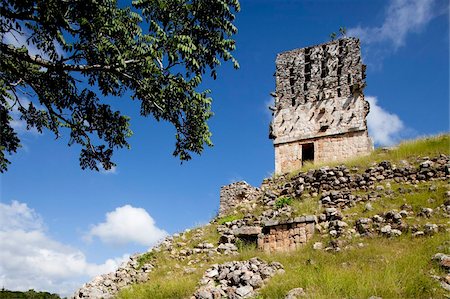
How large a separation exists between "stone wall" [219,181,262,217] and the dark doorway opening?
4.18 metres

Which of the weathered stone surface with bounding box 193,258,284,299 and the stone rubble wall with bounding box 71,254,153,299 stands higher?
the weathered stone surface with bounding box 193,258,284,299

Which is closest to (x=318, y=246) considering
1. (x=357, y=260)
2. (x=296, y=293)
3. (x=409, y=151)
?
(x=357, y=260)

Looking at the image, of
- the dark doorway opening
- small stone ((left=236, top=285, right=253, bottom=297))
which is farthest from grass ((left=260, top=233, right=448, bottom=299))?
the dark doorway opening

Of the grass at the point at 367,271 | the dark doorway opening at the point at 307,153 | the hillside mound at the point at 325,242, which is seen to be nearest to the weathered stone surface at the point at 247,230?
the hillside mound at the point at 325,242

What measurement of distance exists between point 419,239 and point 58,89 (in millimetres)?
9556

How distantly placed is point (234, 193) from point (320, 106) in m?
6.95

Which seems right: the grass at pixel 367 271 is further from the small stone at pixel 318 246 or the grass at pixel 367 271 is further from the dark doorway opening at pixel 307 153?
the dark doorway opening at pixel 307 153

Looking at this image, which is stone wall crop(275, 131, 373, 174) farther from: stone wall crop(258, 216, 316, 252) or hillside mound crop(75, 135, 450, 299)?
stone wall crop(258, 216, 316, 252)

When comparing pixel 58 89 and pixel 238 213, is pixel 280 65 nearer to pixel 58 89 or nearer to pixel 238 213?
pixel 238 213

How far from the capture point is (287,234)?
11.1 meters

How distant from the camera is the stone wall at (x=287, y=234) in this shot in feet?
35.4

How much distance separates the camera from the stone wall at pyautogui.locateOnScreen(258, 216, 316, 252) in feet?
35.4

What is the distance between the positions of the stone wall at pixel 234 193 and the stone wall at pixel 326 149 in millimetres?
2702

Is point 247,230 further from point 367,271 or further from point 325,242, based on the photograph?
point 367,271
